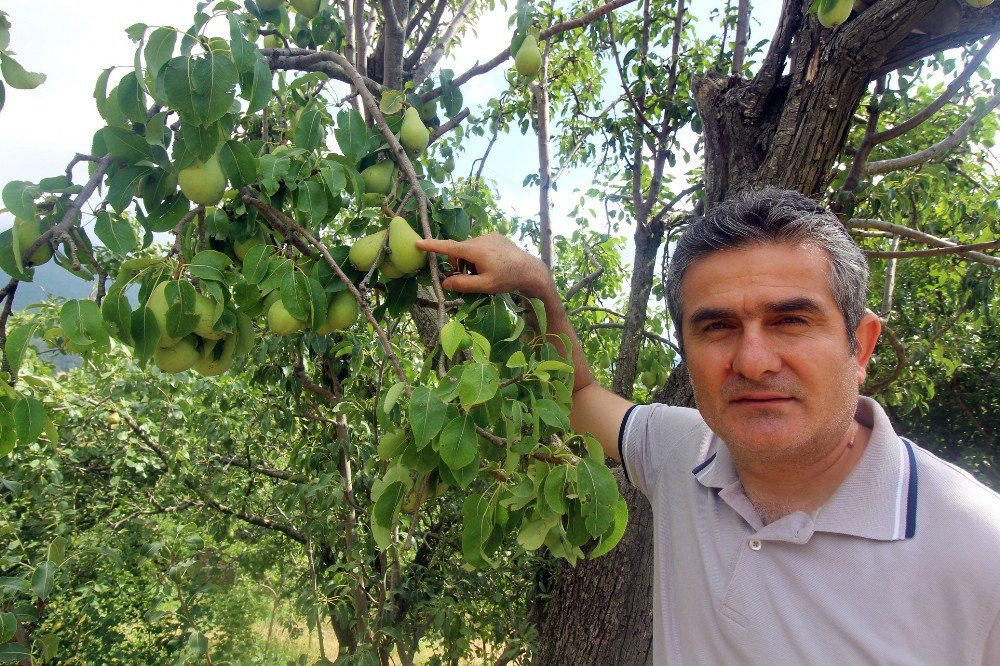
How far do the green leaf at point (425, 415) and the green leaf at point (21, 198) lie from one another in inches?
29.0

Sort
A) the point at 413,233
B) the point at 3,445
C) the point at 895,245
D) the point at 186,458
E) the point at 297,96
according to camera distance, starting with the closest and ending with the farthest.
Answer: the point at 3,445 → the point at 413,233 → the point at 297,96 → the point at 895,245 → the point at 186,458

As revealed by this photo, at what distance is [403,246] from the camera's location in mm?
1305

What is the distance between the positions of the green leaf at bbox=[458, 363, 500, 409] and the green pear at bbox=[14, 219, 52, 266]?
808mm

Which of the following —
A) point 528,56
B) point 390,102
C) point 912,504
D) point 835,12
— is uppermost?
point 835,12

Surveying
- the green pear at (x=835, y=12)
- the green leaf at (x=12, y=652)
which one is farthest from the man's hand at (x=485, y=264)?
the green leaf at (x=12, y=652)

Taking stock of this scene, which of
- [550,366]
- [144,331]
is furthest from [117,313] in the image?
[550,366]

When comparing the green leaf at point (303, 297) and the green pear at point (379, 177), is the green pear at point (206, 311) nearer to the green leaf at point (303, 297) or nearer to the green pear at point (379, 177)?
the green leaf at point (303, 297)

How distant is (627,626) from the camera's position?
8.93 feet

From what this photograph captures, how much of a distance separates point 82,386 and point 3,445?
575 centimetres

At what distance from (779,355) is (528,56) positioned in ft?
4.11

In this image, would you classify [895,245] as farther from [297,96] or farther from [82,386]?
[82,386]

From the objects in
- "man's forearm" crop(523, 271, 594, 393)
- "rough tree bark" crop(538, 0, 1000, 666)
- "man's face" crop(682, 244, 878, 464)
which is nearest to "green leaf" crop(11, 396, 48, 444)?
"man's forearm" crop(523, 271, 594, 393)

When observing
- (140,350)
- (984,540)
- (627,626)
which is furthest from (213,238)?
(627,626)

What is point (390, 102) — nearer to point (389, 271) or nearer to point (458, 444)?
point (389, 271)
